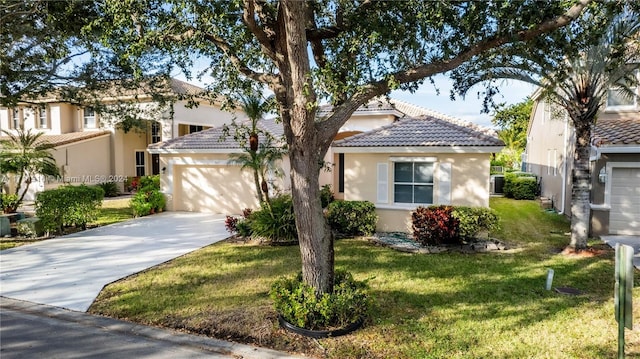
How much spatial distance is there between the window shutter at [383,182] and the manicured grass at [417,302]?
277 cm

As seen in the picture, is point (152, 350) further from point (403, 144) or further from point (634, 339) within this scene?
point (403, 144)

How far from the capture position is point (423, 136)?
1385 cm

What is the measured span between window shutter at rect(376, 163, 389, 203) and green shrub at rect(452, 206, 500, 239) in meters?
2.73

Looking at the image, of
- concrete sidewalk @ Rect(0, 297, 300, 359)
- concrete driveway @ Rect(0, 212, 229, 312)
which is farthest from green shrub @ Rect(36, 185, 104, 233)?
concrete sidewalk @ Rect(0, 297, 300, 359)

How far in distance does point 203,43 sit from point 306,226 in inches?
143

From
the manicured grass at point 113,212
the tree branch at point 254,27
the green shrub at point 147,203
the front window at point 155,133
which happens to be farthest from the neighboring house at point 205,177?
the tree branch at point 254,27

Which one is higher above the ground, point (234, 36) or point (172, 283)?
point (234, 36)

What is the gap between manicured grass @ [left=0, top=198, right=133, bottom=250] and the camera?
12840mm

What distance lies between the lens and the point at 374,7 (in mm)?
7098

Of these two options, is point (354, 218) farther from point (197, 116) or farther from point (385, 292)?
point (197, 116)

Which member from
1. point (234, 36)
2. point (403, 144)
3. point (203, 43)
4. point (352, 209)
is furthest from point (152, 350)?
point (403, 144)

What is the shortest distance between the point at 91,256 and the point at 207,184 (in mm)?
7941

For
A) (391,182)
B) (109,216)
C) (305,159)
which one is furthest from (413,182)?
(109,216)

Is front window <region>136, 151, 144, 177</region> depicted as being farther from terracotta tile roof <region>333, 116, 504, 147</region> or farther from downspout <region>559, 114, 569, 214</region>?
downspout <region>559, 114, 569, 214</region>
